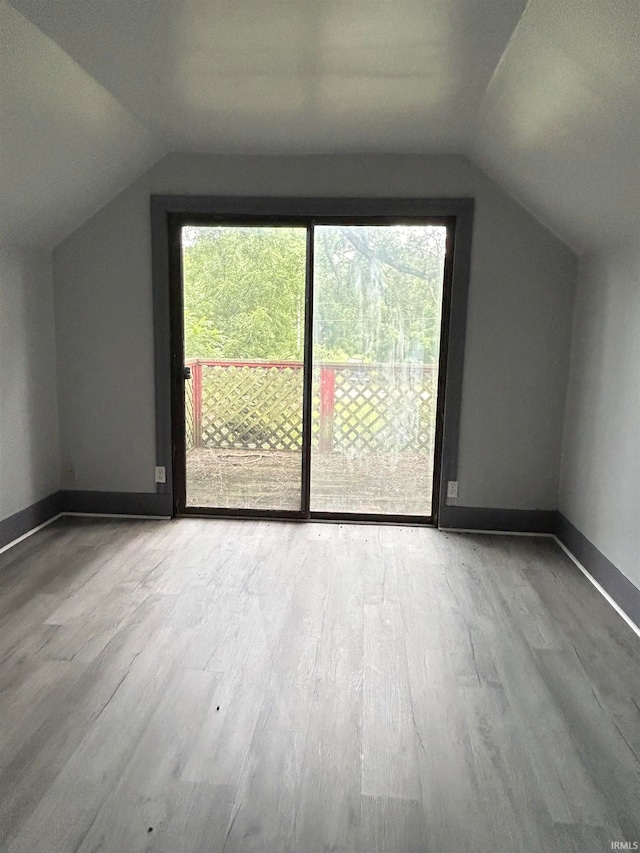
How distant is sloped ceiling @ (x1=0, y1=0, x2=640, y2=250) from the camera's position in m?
1.89

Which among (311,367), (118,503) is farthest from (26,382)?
(311,367)

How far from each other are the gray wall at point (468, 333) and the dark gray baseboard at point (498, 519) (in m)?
0.05

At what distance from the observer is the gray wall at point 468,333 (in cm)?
342

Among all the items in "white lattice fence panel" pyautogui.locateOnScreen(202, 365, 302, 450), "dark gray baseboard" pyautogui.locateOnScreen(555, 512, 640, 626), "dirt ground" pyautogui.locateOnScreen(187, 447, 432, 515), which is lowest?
"dark gray baseboard" pyautogui.locateOnScreen(555, 512, 640, 626)

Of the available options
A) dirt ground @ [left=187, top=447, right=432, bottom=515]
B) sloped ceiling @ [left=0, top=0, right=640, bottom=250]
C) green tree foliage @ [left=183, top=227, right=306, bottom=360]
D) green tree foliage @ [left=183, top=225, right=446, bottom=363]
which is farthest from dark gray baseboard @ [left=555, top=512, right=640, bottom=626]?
green tree foliage @ [left=183, top=227, right=306, bottom=360]

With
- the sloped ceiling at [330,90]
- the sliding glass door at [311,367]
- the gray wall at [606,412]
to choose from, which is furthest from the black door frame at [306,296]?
the gray wall at [606,412]

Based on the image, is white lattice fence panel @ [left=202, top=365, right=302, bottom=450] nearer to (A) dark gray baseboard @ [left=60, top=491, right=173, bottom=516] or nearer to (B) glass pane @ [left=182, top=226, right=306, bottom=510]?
(B) glass pane @ [left=182, top=226, right=306, bottom=510]

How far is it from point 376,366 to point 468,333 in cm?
58

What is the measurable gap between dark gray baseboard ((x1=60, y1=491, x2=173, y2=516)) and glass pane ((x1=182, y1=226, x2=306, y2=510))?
0.60ft

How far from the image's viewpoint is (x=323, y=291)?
361 cm

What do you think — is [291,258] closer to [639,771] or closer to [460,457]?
[460,457]

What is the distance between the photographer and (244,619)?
253 cm

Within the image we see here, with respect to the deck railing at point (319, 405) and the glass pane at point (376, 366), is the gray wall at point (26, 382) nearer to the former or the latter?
the deck railing at point (319, 405)

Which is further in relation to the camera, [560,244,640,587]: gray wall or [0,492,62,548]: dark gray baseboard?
[0,492,62,548]: dark gray baseboard
